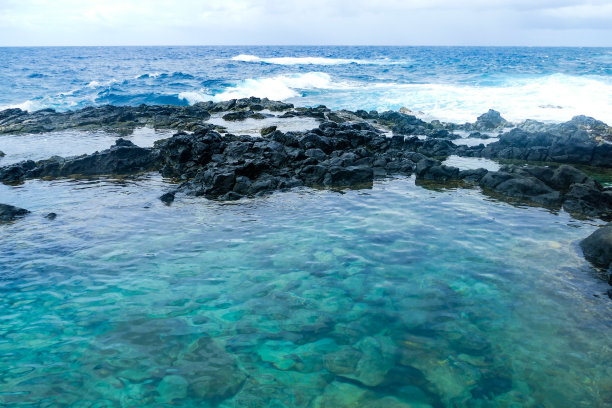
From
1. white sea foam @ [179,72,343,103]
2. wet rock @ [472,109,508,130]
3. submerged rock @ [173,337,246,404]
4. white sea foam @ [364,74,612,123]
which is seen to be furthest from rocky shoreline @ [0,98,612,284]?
white sea foam @ [179,72,343,103]

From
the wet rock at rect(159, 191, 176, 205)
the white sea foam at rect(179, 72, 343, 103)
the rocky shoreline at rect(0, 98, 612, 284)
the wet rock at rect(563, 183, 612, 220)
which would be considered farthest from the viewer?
the white sea foam at rect(179, 72, 343, 103)

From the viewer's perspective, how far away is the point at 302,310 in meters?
7.23

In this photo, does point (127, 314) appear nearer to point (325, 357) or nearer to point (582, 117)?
point (325, 357)

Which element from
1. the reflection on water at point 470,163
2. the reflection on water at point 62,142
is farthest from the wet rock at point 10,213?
the reflection on water at point 470,163

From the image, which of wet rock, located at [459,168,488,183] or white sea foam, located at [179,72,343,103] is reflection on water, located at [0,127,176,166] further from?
white sea foam, located at [179,72,343,103]

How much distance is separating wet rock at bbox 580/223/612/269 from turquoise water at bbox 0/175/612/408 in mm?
293

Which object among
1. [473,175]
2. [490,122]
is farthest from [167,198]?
[490,122]

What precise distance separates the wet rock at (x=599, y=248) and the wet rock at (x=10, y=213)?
45.7 ft

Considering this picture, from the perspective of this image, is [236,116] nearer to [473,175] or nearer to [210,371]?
[473,175]

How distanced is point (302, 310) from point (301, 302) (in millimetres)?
252

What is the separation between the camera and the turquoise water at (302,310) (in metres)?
5.48

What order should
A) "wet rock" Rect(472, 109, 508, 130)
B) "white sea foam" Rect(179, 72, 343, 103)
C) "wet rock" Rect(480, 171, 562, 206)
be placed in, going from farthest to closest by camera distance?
"white sea foam" Rect(179, 72, 343, 103), "wet rock" Rect(472, 109, 508, 130), "wet rock" Rect(480, 171, 562, 206)

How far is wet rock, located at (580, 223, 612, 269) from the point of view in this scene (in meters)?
8.71

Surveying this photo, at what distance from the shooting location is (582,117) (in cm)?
2545
